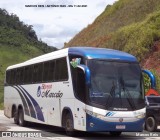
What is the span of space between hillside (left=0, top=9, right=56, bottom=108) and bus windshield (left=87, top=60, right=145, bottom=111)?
105 m

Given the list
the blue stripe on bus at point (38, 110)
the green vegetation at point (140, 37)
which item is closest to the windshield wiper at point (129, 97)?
the blue stripe on bus at point (38, 110)

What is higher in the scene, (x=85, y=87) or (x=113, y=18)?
(x=113, y=18)

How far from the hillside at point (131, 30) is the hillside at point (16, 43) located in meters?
63.9

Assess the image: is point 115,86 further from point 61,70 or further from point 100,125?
point 61,70

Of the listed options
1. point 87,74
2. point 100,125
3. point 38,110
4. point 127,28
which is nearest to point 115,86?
point 87,74

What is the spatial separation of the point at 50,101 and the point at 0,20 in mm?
149746

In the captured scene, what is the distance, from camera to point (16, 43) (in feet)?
492

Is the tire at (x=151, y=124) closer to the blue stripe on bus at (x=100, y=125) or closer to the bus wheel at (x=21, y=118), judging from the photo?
the blue stripe on bus at (x=100, y=125)

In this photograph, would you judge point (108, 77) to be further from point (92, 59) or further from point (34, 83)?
point (34, 83)

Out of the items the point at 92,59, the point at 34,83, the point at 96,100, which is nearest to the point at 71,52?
the point at 92,59

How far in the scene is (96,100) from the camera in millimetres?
15359

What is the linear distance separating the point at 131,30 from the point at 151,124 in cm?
2238

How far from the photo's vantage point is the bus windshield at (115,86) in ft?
50.6

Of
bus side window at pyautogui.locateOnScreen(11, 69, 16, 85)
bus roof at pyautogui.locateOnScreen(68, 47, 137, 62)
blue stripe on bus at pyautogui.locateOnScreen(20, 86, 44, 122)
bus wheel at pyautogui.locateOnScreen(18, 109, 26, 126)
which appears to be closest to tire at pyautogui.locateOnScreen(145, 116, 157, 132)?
bus roof at pyautogui.locateOnScreen(68, 47, 137, 62)
